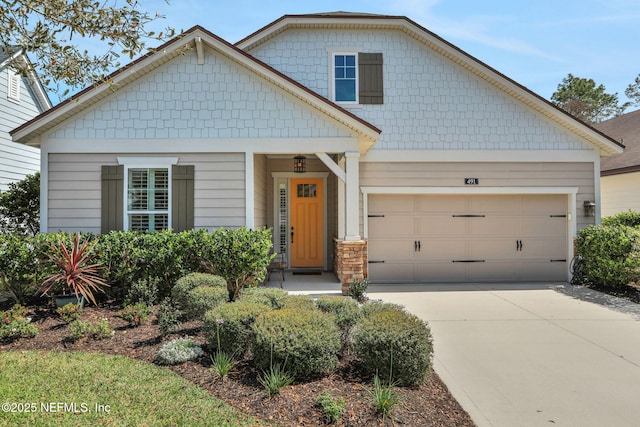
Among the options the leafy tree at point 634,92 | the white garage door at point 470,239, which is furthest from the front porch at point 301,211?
the leafy tree at point 634,92

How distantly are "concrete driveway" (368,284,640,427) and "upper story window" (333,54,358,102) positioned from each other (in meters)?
4.94

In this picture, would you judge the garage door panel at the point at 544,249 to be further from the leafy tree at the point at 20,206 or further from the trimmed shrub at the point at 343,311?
the leafy tree at the point at 20,206

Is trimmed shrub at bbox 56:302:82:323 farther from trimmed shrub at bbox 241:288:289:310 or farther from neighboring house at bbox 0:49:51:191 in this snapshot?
neighboring house at bbox 0:49:51:191

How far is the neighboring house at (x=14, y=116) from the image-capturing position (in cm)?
1232

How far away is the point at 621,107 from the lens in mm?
30125

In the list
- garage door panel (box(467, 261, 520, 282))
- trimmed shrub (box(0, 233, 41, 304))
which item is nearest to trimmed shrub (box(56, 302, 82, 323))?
trimmed shrub (box(0, 233, 41, 304))

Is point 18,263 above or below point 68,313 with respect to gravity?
above

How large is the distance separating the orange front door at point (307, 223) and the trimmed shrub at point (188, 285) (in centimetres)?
499

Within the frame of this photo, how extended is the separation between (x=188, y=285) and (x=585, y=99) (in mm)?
31305

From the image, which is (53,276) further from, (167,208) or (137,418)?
(137,418)

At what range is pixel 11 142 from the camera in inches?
504

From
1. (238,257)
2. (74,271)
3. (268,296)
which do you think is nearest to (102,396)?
(268,296)

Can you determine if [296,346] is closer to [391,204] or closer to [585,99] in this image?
[391,204]

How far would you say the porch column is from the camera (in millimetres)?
8344
